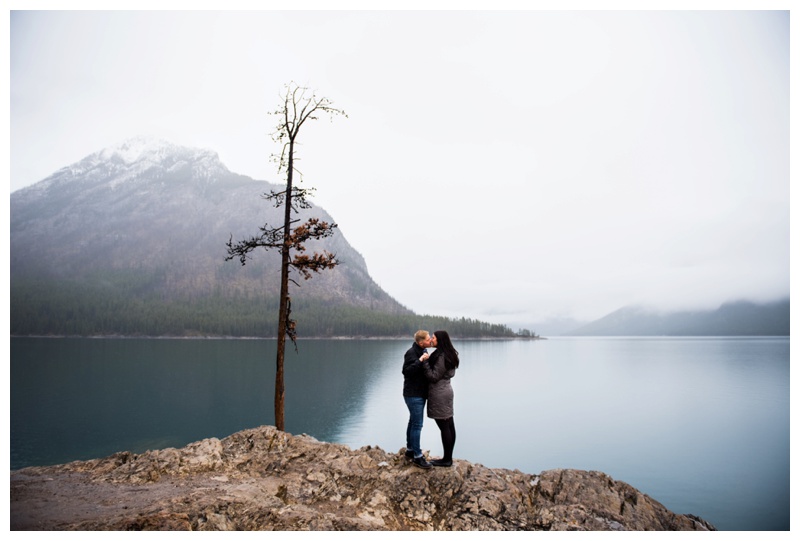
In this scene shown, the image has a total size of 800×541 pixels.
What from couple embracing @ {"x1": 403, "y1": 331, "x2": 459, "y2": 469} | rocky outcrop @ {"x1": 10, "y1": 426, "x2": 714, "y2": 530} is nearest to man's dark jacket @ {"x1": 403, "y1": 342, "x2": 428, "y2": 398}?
couple embracing @ {"x1": 403, "y1": 331, "x2": 459, "y2": 469}

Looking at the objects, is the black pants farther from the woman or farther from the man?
the man

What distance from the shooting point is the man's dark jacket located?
682 cm

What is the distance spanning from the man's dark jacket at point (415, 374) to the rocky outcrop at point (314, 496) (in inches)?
56.8

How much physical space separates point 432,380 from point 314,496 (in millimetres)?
2794

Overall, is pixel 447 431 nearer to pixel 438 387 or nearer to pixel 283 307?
pixel 438 387

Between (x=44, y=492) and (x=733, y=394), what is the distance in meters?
50.5

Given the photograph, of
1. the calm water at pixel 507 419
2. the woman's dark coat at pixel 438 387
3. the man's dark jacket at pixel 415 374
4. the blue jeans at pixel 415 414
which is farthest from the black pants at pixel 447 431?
the calm water at pixel 507 419

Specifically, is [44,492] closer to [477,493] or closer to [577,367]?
[477,493]

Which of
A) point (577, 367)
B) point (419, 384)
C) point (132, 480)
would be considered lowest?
point (577, 367)

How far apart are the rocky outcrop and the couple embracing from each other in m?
0.88

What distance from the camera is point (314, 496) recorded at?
23.1 feet

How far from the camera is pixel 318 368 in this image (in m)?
58.3

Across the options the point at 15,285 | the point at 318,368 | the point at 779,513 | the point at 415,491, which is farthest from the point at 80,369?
the point at 15,285

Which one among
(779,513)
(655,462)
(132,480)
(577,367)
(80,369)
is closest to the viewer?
(132,480)
